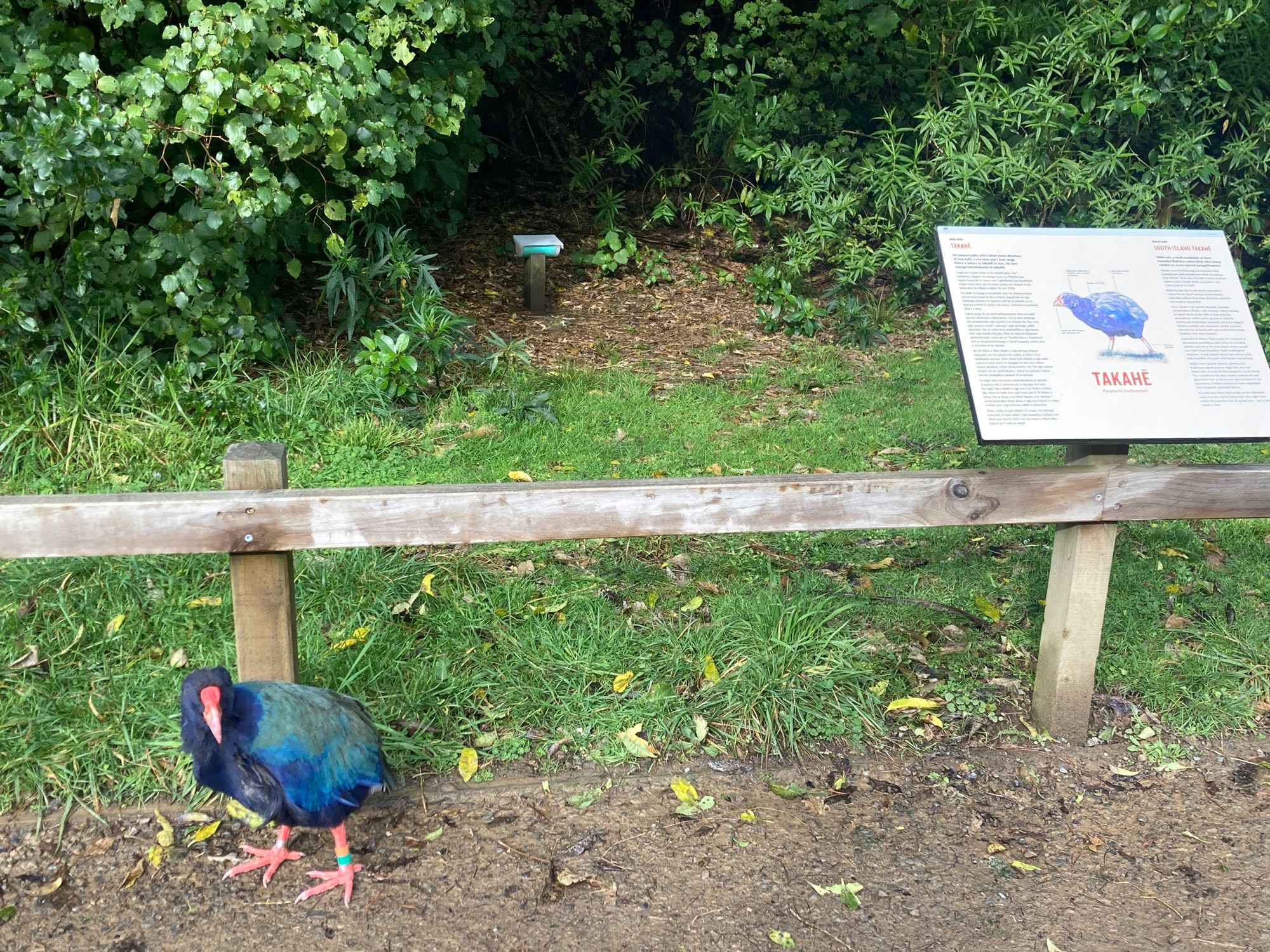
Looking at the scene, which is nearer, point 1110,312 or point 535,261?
point 1110,312

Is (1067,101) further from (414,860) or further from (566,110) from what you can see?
(414,860)

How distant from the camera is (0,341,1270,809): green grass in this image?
133 inches

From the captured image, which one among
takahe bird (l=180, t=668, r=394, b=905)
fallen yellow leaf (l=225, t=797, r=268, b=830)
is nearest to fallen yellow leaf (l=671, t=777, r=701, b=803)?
takahe bird (l=180, t=668, r=394, b=905)

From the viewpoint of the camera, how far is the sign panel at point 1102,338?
10.2ft

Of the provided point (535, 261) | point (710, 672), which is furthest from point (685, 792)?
point (535, 261)

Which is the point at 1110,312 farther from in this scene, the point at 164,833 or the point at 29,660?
the point at 29,660

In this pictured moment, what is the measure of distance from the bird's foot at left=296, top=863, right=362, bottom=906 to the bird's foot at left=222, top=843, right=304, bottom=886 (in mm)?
111

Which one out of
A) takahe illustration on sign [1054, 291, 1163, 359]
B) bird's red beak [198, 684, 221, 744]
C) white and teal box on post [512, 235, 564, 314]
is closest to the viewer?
bird's red beak [198, 684, 221, 744]

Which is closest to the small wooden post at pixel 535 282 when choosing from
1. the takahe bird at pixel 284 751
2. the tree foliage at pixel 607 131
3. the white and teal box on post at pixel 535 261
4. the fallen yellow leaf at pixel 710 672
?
the white and teal box on post at pixel 535 261

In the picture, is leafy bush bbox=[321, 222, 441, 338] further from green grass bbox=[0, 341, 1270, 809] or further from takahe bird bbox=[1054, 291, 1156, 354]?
takahe bird bbox=[1054, 291, 1156, 354]

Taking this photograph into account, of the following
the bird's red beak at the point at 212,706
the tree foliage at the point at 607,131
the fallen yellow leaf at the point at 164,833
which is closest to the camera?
the bird's red beak at the point at 212,706

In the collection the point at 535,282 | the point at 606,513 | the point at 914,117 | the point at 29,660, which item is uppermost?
the point at 914,117

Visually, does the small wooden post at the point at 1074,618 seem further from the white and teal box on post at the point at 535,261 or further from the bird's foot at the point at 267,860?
the white and teal box on post at the point at 535,261

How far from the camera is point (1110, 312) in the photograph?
3242mm
